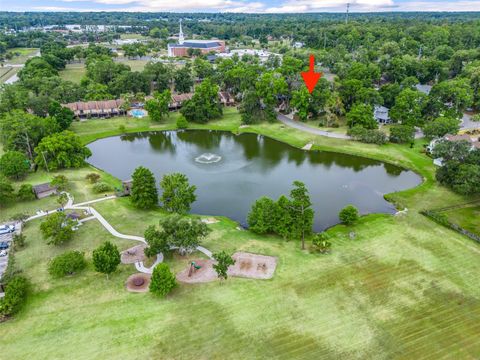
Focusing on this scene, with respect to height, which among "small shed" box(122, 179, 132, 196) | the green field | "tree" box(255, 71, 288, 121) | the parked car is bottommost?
the green field

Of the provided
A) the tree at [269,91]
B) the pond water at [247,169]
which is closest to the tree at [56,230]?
the pond water at [247,169]

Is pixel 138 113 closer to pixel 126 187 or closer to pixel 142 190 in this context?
pixel 126 187

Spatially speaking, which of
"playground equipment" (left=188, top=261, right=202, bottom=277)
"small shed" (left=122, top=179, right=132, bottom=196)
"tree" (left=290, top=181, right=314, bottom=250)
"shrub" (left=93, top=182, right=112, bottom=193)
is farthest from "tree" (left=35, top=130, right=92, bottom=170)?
"tree" (left=290, top=181, right=314, bottom=250)

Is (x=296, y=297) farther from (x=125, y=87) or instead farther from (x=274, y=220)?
(x=125, y=87)

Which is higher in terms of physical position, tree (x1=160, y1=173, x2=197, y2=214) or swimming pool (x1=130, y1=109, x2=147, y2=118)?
swimming pool (x1=130, y1=109, x2=147, y2=118)

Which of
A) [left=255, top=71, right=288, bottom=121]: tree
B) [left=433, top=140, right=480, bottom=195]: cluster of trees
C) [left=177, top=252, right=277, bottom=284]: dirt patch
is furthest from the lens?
[left=255, top=71, right=288, bottom=121]: tree

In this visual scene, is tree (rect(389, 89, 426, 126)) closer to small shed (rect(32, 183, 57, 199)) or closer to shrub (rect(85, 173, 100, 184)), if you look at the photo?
shrub (rect(85, 173, 100, 184))

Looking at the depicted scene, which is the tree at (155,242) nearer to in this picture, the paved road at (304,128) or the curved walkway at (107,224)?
the curved walkway at (107,224)
